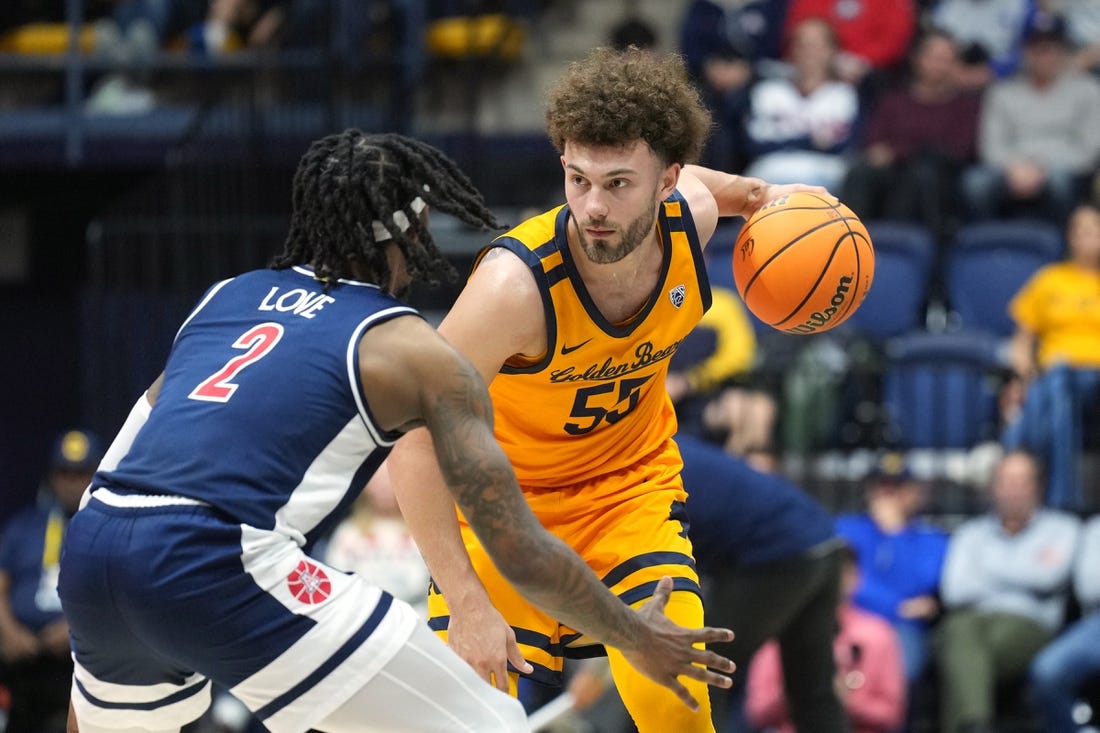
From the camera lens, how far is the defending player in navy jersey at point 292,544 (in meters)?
3.67

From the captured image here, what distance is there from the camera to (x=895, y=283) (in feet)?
33.5

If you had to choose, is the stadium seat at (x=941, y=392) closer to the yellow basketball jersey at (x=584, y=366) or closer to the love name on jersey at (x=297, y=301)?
the yellow basketball jersey at (x=584, y=366)

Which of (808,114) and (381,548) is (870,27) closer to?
(808,114)

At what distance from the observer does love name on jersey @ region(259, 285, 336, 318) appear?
3.89 metres

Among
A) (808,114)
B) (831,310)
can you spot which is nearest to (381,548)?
(808,114)

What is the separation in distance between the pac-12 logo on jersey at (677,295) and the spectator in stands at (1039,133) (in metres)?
6.26

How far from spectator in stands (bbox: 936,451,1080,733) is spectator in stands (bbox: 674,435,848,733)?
67.1 inches

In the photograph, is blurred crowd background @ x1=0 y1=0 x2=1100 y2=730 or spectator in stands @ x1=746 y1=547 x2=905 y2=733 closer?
spectator in stands @ x1=746 y1=547 x2=905 y2=733

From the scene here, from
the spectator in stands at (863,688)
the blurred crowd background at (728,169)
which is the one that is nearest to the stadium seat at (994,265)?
the blurred crowd background at (728,169)

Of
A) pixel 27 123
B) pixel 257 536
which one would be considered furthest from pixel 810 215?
pixel 27 123

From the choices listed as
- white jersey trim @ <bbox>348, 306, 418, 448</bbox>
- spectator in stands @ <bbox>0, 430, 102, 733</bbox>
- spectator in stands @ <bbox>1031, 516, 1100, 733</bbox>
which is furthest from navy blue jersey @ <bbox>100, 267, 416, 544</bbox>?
spectator in stands @ <bbox>0, 430, 102, 733</bbox>

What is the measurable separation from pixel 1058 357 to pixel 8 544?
19.2 feet

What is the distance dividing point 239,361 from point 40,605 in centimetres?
617

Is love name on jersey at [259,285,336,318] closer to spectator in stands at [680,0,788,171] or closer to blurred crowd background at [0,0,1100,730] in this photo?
blurred crowd background at [0,0,1100,730]
